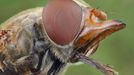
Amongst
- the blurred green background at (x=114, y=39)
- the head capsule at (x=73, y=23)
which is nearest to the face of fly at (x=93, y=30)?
the head capsule at (x=73, y=23)

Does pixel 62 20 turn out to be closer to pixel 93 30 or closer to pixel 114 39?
pixel 93 30

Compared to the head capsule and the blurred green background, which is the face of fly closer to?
the head capsule

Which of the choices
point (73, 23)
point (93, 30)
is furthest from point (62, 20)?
point (93, 30)

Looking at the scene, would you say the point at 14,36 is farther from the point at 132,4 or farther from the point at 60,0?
the point at 132,4

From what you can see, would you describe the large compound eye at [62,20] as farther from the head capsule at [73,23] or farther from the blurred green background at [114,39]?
the blurred green background at [114,39]

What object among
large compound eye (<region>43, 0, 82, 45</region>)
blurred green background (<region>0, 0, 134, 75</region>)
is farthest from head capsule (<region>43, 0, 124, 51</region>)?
blurred green background (<region>0, 0, 134, 75</region>)

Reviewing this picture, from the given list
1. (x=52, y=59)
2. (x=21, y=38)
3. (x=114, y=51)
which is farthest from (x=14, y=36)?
(x=114, y=51)
